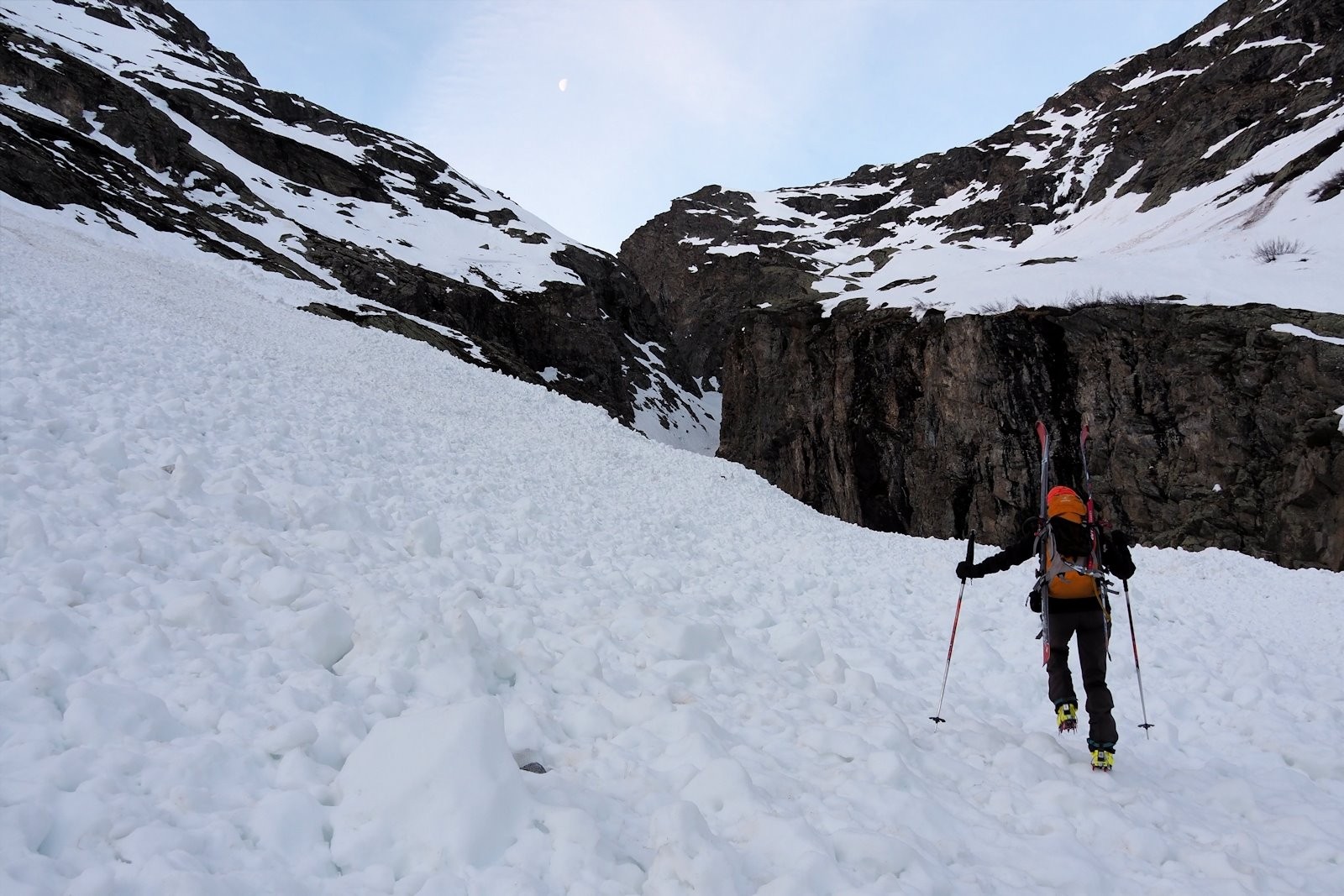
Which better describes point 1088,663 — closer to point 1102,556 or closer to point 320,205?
point 1102,556

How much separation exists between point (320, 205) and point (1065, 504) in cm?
7404

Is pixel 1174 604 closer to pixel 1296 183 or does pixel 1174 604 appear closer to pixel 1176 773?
pixel 1176 773

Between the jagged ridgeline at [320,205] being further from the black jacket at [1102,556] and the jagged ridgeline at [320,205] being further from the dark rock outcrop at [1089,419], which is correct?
the black jacket at [1102,556]

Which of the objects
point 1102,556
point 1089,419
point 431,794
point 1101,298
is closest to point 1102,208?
point 1101,298

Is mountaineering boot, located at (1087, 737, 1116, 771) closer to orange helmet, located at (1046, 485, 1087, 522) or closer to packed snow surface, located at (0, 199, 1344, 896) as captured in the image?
packed snow surface, located at (0, 199, 1344, 896)

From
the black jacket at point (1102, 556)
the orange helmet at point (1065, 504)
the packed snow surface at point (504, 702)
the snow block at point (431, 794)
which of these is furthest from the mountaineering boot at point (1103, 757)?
the snow block at point (431, 794)

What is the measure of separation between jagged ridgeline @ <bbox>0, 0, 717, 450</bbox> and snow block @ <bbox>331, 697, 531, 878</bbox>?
3441 cm

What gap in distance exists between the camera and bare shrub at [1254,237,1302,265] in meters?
28.5

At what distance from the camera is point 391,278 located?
53500mm

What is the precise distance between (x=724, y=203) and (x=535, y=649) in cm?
11488

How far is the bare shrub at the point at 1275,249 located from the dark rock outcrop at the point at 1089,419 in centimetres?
477

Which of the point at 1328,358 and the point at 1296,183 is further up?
the point at 1296,183

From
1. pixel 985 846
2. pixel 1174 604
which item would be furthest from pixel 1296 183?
pixel 985 846

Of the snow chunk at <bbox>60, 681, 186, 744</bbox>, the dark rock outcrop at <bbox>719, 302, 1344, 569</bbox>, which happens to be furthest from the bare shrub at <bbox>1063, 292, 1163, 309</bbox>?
the snow chunk at <bbox>60, 681, 186, 744</bbox>
